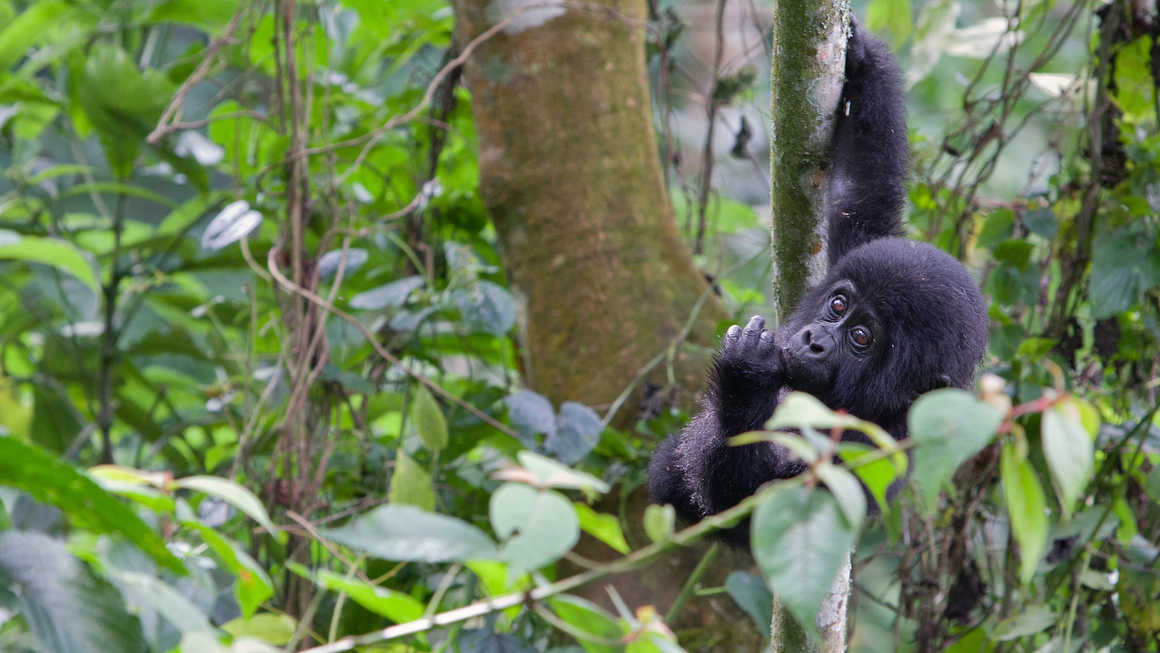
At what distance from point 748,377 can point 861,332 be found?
1.07 feet

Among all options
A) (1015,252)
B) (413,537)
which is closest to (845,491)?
(413,537)

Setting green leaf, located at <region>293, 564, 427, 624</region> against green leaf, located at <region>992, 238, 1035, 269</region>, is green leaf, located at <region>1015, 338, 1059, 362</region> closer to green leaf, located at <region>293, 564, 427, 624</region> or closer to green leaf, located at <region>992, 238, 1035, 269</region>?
green leaf, located at <region>992, 238, 1035, 269</region>

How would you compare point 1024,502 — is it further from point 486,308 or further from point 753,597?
point 486,308

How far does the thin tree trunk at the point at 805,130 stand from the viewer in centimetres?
221

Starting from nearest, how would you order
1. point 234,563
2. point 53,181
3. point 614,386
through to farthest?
point 234,563
point 614,386
point 53,181

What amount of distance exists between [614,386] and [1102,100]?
1.90 m

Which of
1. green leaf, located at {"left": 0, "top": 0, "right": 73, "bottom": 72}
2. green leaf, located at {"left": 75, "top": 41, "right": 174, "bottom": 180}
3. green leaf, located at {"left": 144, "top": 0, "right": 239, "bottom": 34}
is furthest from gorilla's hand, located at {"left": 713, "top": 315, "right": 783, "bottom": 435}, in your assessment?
green leaf, located at {"left": 0, "top": 0, "right": 73, "bottom": 72}

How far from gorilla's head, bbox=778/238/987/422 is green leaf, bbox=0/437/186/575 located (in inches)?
74.0

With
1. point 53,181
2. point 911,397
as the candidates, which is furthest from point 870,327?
point 53,181

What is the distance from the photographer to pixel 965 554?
343cm

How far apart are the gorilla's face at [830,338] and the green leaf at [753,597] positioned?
0.59 meters

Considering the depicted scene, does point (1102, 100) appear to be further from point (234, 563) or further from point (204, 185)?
point (204, 185)

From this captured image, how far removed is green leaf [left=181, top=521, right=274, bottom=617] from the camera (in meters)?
1.25

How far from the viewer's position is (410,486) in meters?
2.67
